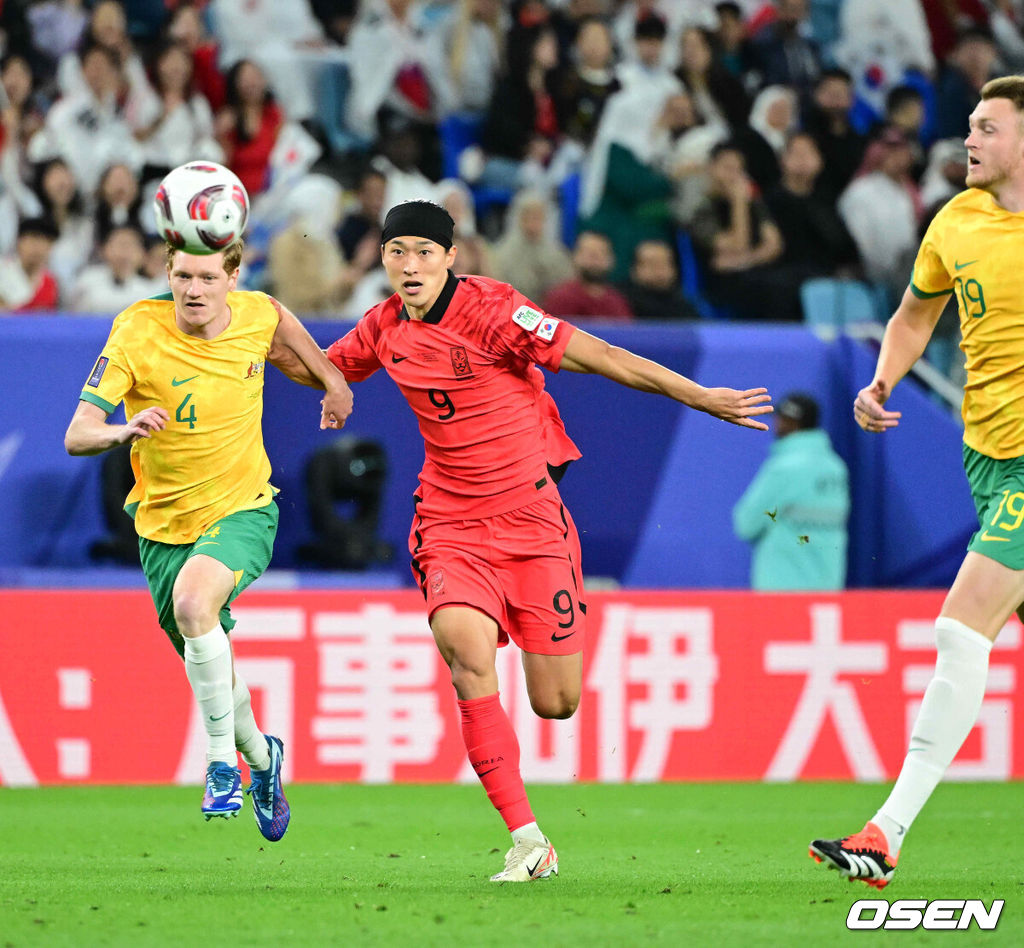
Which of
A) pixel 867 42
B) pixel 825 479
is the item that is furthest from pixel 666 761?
pixel 867 42

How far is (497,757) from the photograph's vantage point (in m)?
6.45

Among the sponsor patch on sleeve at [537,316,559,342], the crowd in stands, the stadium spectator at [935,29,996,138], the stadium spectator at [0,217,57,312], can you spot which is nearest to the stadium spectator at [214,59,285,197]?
the crowd in stands

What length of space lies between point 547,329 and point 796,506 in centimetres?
536

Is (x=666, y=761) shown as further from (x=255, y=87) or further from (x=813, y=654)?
(x=255, y=87)

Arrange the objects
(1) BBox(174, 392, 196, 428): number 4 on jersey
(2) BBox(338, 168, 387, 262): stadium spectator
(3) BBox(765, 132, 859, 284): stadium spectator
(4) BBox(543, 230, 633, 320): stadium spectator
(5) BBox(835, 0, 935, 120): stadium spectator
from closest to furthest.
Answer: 1. (1) BBox(174, 392, 196, 428): number 4 on jersey
2. (4) BBox(543, 230, 633, 320): stadium spectator
3. (2) BBox(338, 168, 387, 262): stadium spectator
4. (3) BBox(765, 132, 859, 284): stadium spectator
5. (5) BBox(835, 0, 935, 120): stadium spectator

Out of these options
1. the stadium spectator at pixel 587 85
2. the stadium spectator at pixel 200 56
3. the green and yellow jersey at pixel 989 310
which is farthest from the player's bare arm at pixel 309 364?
the stadium spectator at pixel 587 85

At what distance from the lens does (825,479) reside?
11.7 metres

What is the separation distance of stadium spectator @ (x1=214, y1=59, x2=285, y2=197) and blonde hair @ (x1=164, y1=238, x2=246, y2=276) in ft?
22.7

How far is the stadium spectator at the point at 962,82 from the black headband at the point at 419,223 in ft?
32.6

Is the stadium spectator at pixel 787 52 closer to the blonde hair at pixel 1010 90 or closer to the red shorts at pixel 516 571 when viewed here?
the blonde hair at pixel 1010 90

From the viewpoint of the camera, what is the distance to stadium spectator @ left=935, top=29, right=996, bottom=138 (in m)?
15.5

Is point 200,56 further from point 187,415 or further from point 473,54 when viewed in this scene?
point 187,415

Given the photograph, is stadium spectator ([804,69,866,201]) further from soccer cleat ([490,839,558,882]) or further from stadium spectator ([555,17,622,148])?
soccer cleat ([490,839,558,882])

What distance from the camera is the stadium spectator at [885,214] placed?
1395 cm
